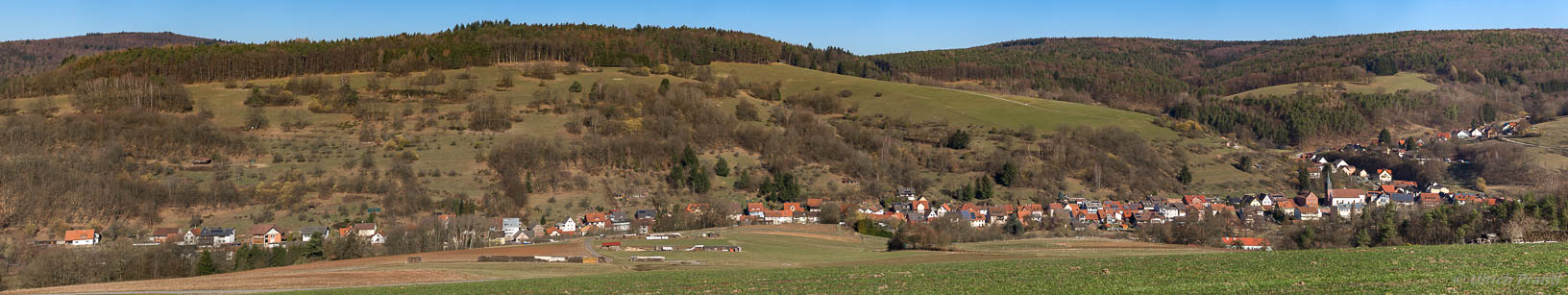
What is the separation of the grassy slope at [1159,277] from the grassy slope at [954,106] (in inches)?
3760

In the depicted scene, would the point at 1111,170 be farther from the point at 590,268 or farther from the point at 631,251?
the point at 590,268

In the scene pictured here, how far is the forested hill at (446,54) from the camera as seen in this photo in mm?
117062

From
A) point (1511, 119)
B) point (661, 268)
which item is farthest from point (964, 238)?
point (1511, 119)

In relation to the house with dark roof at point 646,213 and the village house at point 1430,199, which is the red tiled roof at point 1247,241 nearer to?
the village house at point 1430,199

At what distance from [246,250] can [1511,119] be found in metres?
181

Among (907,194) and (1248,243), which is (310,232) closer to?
(907,194)

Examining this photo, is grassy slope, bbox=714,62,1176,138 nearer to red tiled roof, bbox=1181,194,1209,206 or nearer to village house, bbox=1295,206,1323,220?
red tiled roof, bbox=1181,194,1209,206

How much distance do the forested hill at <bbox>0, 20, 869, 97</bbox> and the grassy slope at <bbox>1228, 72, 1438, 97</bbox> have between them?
2978 inches

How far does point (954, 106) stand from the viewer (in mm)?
134500

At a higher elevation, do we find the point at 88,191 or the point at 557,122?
the point at 557,122

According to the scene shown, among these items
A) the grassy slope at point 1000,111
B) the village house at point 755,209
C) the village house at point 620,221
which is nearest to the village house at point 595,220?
the village house at point 620,221

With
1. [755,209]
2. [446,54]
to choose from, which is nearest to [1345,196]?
[755,209]

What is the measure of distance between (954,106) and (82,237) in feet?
334

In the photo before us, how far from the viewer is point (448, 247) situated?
56.9 meters
